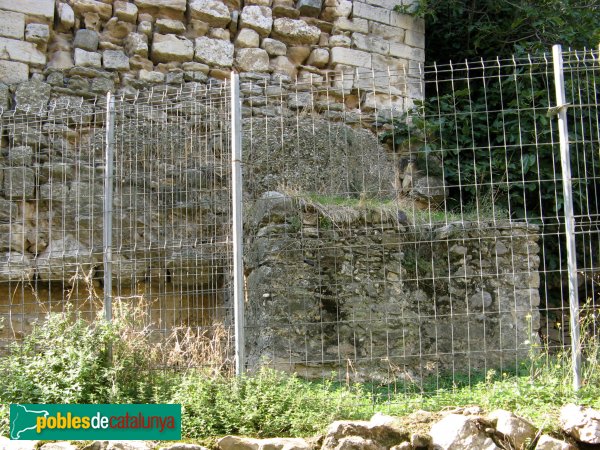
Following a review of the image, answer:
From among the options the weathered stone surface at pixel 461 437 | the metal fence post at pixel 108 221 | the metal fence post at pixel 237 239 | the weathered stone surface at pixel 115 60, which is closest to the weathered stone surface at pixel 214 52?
the weathered stone surface at pixel 115 60

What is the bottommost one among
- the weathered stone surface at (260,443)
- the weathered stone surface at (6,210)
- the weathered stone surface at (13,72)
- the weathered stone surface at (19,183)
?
the weathered stone surface at (260,443)

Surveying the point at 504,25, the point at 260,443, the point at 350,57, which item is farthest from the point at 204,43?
the point at 260,443

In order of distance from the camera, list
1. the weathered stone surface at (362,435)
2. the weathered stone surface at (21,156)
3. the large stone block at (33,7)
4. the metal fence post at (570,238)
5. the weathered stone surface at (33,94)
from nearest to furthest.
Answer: the weathered stone surface at (362,435) < the metal fence post at (570,238) < the weathered stone surface at (21,156) < the weathered stone surface at (33,94) < the large stone block at (33,7)

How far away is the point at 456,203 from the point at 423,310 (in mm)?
2141

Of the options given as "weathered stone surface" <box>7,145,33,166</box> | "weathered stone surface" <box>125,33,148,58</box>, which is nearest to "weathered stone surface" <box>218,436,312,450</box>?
"weathered stone surface" <box>7,145,33,166</box>

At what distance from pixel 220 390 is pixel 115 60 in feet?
14.2

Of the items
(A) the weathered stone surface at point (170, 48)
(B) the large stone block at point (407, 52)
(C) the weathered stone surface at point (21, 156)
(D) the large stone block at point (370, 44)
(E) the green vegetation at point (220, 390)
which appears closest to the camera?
(E) the green vegetation at point (220, 390)

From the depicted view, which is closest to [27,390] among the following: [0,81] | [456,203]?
[0,81]

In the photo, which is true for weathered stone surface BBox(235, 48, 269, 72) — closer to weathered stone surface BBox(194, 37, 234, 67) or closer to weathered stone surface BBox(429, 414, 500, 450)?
weathered stone surface BBox(194, 37, 234, 67)

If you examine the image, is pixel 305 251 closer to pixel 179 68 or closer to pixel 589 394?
pixel 589 394

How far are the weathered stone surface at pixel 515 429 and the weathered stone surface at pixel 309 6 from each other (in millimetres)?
5652

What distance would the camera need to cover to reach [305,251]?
582cm

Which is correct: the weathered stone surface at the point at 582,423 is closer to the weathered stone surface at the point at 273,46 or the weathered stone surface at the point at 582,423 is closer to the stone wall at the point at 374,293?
the stone wall at the point at 374,293

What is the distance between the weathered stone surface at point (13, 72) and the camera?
7.15 meters
